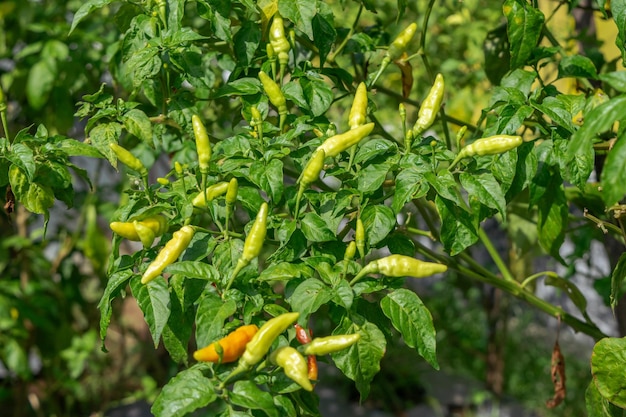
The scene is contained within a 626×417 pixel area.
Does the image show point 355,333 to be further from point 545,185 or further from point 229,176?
point 545,185

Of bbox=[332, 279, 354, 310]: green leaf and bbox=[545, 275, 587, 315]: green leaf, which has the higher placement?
bbox=[332, 279, 354, 310]: green leaf

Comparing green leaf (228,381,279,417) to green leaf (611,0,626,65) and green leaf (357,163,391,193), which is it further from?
green leaf (611,0,626,65)

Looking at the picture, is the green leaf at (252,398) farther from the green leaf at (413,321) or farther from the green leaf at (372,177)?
the green leaf at (372,177)

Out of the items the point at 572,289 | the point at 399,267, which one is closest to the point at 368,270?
the point at 399,267

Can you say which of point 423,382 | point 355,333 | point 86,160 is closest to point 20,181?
point 355,333

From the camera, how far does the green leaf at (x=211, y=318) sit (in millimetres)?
950

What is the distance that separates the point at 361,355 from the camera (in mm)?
976

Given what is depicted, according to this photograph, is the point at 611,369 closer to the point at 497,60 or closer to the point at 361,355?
the point at 361,355

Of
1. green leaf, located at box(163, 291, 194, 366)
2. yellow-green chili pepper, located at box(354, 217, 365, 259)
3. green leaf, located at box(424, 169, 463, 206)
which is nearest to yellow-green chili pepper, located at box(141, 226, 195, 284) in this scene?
green leaf, located at box(163, 291, 194, 366)

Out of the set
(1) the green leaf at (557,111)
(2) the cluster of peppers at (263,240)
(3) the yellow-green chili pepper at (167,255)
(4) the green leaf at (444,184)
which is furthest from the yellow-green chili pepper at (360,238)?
(1) the green leaf at (557,111)

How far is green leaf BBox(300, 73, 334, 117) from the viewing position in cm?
117

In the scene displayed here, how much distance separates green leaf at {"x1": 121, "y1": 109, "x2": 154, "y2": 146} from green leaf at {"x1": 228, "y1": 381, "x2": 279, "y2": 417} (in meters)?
0.49

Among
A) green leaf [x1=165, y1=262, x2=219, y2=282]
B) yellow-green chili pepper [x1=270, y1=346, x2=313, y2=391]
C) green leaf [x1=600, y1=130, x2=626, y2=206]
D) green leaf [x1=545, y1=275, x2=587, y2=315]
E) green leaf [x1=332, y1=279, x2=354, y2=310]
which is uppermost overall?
green leaf [x1=600, y1=130, x2=626, y2=206]

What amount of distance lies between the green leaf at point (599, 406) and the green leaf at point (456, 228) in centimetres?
38
